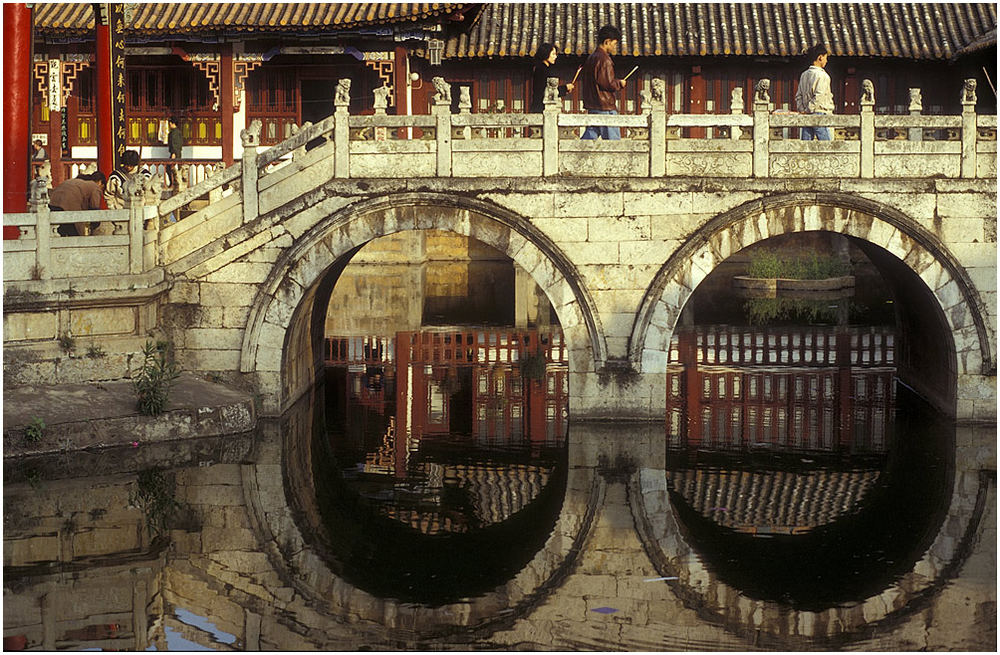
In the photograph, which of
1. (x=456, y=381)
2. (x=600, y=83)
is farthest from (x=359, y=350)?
(x=600, y=83)

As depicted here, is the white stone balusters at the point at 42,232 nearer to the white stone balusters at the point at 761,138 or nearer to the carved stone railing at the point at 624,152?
the carved stone railing at the point at 624,152

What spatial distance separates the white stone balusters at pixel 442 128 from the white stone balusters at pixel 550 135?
1241 mm

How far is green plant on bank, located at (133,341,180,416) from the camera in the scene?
17484mm

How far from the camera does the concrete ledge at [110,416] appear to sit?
1678 cm

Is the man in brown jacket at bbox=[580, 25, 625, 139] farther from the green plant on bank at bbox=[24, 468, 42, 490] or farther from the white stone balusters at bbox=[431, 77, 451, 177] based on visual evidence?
the green plant on bank at bbox=[24, 468, 42, 490]

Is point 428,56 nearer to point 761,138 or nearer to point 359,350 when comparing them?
point 359,350

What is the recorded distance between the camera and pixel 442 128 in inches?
735

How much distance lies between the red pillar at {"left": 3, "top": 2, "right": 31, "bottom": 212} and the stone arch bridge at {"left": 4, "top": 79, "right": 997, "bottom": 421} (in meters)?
2.03

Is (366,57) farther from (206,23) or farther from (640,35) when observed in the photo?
(640,35)

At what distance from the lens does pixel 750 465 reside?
17672 mm

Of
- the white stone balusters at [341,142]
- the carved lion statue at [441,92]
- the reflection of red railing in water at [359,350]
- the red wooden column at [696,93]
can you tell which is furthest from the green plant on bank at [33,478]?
the red wooden column at [696,93]

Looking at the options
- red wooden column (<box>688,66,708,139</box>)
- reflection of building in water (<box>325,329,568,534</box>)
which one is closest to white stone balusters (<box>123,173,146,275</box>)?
reflection of building in water (<box>325,329,568,534</box>)

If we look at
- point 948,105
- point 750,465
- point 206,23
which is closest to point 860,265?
point 948,105

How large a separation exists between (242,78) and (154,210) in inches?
432
